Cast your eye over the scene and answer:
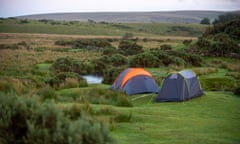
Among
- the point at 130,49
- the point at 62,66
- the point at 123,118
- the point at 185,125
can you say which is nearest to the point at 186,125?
the point at 185,125

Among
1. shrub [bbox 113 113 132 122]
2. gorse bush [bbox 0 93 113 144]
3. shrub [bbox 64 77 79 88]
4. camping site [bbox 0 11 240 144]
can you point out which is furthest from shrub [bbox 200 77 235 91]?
gorse bush [bbox 0 93 113 144]

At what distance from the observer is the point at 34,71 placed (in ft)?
100

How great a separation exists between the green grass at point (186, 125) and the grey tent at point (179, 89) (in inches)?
52.1

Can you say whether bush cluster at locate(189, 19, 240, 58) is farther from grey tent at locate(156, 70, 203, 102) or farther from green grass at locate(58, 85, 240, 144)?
green grass at locate(58, 85, 240, 144)

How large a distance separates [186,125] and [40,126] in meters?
5.98

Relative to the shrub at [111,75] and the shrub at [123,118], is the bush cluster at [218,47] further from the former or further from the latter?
the shrub at [123,118]

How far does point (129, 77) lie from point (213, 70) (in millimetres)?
10715

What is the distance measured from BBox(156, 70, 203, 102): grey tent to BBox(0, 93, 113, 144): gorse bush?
1123 cm

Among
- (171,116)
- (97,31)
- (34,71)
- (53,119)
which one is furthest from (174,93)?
(97,31)

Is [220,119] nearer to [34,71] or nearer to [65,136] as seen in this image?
[65,136]

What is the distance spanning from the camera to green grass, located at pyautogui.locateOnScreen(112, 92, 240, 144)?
8797 millimetres

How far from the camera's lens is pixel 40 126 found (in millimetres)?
5684

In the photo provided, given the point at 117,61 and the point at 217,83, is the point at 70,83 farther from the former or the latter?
the point at 117,61

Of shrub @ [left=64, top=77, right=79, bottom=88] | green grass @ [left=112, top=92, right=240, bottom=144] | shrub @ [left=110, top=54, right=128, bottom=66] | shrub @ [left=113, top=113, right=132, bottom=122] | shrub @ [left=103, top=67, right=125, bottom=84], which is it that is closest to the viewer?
green grass @ [left=112, top=92, right=240, bottom=144]
